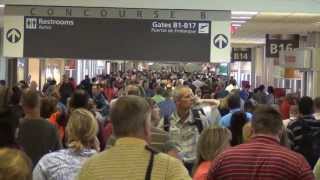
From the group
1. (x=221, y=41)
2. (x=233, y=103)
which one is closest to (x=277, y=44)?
(x=221, y=41)

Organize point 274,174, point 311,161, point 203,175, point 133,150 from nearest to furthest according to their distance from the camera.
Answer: point 133,150
point 274,174
point 203,175
point 311,161

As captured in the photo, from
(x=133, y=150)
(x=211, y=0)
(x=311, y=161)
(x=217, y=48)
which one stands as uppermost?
(x=211, y=0)

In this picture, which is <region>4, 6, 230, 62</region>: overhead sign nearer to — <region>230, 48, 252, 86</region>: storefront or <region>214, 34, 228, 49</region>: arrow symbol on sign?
<region>214, 34, 228, 49</region>: arrow symbol on sign

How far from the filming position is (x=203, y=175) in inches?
195

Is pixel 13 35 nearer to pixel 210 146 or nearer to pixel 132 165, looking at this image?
pixel 210 146

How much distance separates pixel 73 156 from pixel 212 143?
0.98 metres

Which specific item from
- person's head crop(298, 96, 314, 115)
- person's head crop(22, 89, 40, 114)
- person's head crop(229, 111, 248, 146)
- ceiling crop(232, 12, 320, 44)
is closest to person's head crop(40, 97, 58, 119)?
person's head crop(22, 89, 40, 114)

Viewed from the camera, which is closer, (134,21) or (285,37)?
(134,21)

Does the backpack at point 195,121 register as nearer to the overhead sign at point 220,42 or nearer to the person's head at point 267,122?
the person's head at point 267,122

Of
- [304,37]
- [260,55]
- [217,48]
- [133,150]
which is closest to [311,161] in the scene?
[217,48]

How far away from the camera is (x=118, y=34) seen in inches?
422

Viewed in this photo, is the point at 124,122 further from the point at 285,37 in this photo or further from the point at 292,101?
the point at 285,37

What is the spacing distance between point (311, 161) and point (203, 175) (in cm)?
368

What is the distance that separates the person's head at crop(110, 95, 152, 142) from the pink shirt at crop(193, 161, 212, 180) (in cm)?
144
